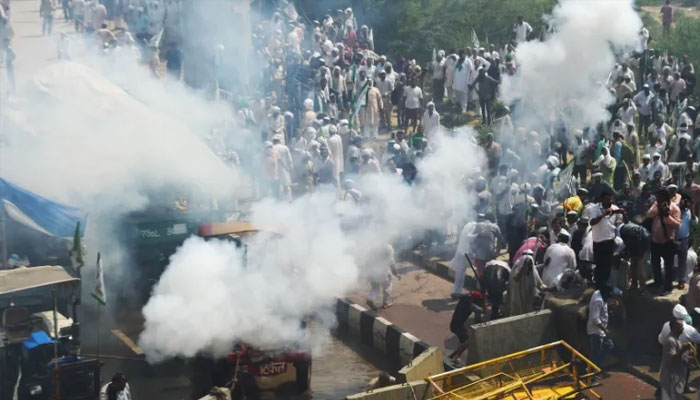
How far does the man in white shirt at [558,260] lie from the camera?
14305mm

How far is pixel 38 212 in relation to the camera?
1697 cm

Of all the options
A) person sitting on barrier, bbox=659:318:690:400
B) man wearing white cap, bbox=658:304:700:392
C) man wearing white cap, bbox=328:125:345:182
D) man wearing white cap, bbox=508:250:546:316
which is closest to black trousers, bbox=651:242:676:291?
man wearing white cap, bbox=508:250:546:316

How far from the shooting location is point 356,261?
1705 cm

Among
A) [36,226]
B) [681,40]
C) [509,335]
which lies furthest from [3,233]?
[681,40]

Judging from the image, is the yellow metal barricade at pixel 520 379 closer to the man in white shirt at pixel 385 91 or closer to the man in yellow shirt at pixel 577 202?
the man in yellow shirt at pixel 577 202

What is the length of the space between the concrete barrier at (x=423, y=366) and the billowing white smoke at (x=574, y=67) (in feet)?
29.5

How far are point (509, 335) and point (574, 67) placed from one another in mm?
9576

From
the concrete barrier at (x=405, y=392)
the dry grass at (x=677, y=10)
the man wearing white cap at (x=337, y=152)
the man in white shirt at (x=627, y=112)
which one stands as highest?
the dry grass at (x=677, y=10)

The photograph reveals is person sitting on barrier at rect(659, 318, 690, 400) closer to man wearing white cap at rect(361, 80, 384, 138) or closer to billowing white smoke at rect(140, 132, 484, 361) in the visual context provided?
billowing white smoke at rect(140, 132, 484, 361)

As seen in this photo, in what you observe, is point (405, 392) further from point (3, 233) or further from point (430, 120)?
point (430, 120)

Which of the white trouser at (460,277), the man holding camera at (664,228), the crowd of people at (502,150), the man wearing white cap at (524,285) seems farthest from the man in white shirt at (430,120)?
the man holding camera at (664,228)

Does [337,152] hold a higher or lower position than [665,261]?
higher

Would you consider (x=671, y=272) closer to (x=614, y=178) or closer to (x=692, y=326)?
(x=692, y=326)

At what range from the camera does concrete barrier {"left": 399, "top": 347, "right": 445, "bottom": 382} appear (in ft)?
40.8
